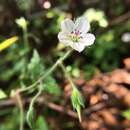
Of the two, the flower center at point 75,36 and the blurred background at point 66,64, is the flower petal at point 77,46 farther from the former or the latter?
the blurred background at point 66,64

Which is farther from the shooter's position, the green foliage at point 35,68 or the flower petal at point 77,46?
the green foliage at point 35,68

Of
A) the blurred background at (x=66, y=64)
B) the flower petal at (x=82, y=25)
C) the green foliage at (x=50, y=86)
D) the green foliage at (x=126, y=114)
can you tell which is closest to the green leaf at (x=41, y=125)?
the blurred background at (x=66, y=64)

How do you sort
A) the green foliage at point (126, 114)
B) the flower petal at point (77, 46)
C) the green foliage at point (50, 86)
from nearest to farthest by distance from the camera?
the flower petal at point (77, 46) → the green foliage at point (50, 86) → the green foliage at point (126, 114)

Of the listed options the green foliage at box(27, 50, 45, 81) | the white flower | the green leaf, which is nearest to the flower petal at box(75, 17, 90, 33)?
the white flower

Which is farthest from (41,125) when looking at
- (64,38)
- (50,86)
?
(64,38)

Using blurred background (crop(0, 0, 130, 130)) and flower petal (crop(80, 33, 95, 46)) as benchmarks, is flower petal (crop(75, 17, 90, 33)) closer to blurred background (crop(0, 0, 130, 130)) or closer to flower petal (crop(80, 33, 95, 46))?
flower petal (crop(80, 33, 95, 46))

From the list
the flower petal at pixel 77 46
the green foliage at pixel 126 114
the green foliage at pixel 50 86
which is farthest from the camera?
the green foliage at pixel 126 114

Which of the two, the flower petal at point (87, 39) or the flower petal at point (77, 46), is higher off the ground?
the flower petal at point (87, 39)

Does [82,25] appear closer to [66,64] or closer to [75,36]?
[75,36]

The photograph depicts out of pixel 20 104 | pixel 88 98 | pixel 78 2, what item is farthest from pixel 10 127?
pixel 78 2
